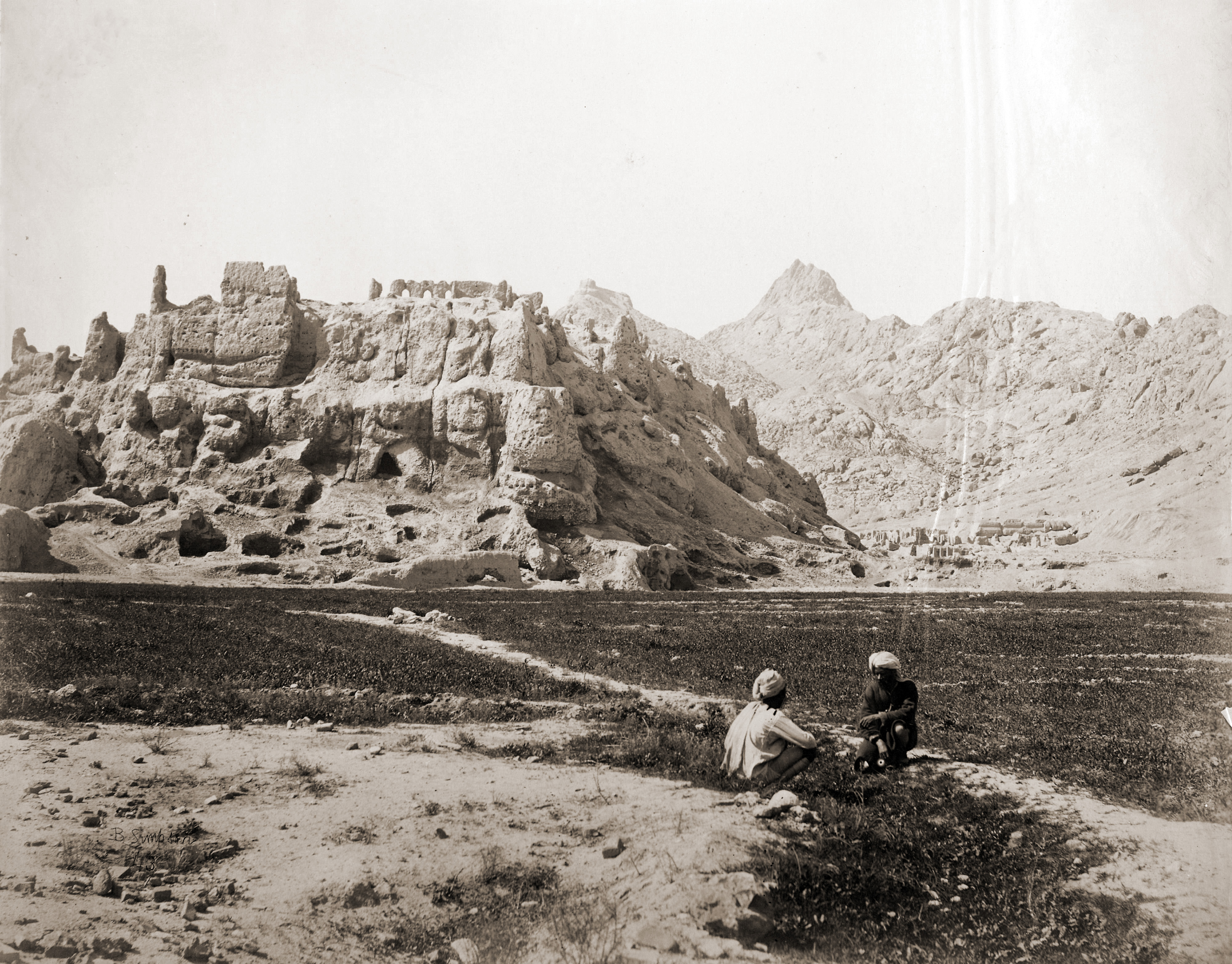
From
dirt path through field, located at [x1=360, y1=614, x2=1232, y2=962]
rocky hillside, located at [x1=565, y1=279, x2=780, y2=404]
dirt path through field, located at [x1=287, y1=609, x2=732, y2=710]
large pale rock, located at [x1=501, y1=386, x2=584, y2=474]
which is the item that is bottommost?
dirt path through field, located at [x1=287, y1=609, x2=732, y2=710]

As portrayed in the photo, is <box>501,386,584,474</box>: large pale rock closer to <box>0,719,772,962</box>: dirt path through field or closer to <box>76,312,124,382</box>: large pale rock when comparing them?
<box>76,312,124,382</box>: large pale rock

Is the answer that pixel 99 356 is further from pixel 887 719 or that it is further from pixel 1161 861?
pixel 1161 861

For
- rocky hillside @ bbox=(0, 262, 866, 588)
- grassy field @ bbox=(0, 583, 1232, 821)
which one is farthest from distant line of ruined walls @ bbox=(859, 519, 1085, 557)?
grassy field @ bbox=(0, 583, 1232, 821)

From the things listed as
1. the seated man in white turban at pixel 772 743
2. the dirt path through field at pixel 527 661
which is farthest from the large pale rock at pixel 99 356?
the seated man in white turban at pixel 772 743

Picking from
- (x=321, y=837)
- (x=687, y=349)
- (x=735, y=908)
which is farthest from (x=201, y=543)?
(x=687, y=349)

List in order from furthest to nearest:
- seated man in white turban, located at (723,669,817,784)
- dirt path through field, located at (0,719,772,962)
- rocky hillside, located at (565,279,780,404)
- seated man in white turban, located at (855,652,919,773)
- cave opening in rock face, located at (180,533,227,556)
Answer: rocky hillside, located at (565,279,780,404), cave opening in rock face, located at (180,533,227,556), seated man in white turban, located at (855,652,919,773), seated man in white turban, located at (723,669,817,784), dirt path through field, located at (0,719,772,962)

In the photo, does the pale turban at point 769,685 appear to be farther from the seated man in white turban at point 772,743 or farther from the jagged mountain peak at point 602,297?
the jagged mountain peak at point 602,297

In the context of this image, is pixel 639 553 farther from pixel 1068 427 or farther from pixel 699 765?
pixel 1068 427

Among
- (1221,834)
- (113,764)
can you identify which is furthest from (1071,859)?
(113,764)
